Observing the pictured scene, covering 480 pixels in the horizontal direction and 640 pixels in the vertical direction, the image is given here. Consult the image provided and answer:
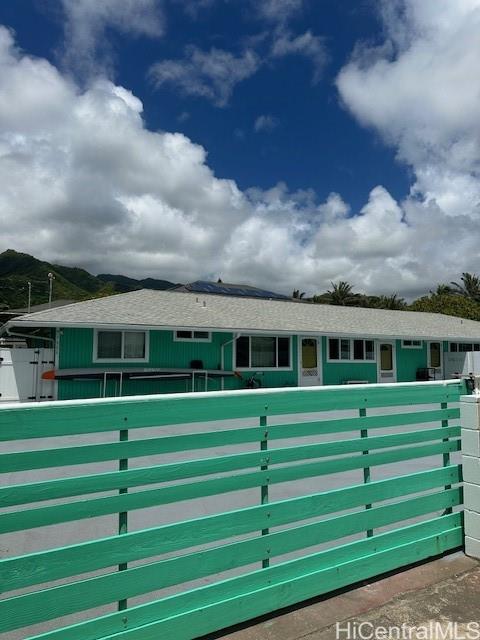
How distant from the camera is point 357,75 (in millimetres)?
10211

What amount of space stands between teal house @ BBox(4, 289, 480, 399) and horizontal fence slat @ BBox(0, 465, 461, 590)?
34.7 feet

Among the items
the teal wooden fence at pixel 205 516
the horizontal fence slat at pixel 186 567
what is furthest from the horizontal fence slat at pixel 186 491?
the horizontal fence slat at pixel 186 567

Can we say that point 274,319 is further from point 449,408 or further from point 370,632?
point 370,632

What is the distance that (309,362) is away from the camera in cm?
1633

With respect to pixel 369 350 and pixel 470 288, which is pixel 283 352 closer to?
pixel 369 350

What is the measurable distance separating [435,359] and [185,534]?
2072 centimetres

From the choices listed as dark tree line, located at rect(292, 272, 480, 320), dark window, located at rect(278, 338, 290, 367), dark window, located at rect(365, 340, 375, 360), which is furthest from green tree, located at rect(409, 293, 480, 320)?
dark window, located at rect(278, 338, 290, 367)

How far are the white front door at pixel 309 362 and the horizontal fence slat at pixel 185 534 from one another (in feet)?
43.0

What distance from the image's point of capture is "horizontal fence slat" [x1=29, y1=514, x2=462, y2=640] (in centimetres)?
189

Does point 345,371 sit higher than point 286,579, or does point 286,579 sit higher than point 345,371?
point 345,371

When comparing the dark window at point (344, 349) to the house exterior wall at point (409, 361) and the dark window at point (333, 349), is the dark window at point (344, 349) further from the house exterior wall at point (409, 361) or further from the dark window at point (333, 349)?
the house exterior wall at point (409, 361)

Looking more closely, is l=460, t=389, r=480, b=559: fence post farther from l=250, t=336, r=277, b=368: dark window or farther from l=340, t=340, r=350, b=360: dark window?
l=340, t=340, r=350, b=360: dark window

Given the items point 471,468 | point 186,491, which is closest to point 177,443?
point 186,491

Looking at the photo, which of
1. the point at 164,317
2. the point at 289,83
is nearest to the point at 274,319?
the point at 164,317
